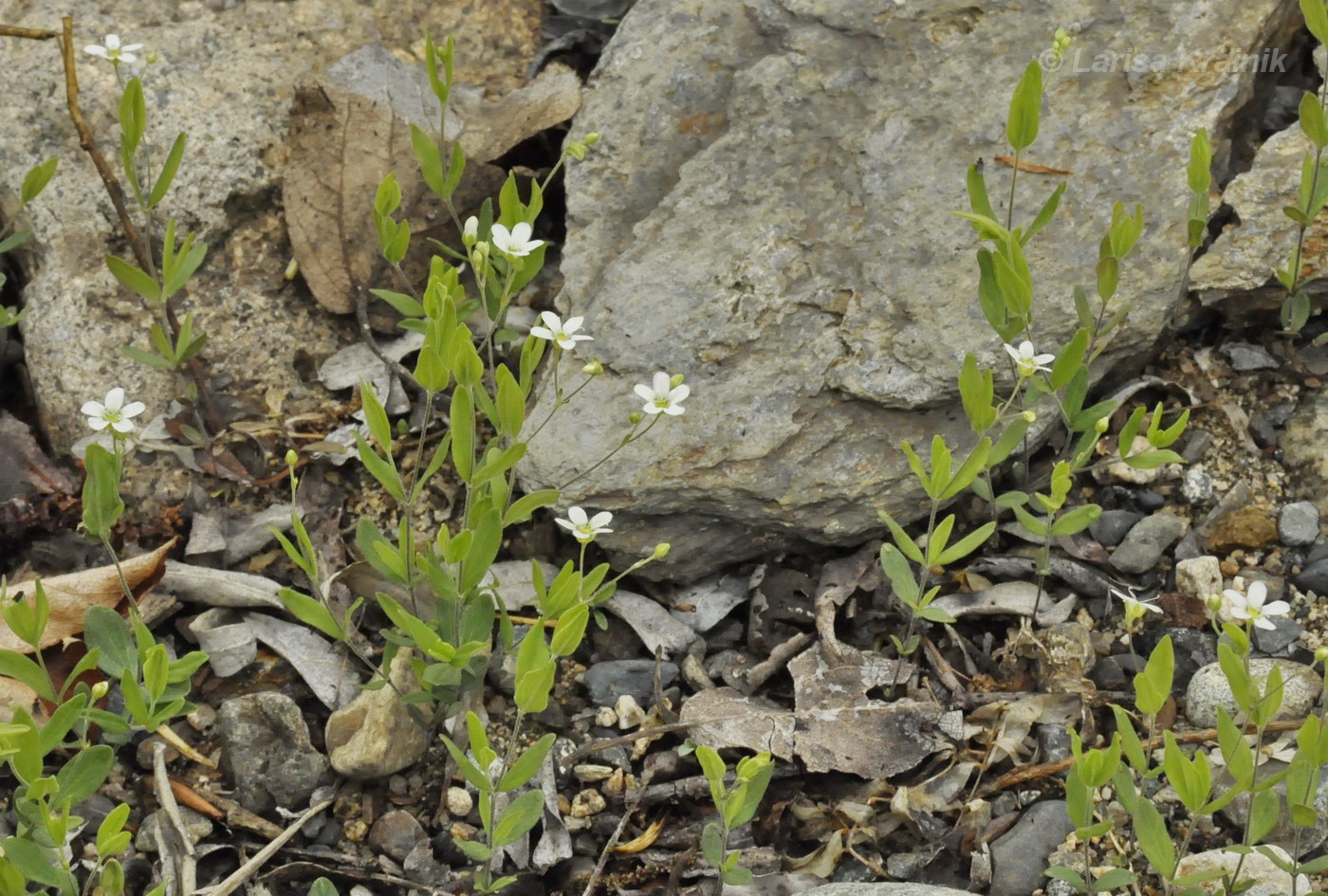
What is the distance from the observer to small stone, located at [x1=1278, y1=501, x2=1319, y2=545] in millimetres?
3535

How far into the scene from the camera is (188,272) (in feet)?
12.5

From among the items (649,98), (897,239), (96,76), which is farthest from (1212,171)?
(96,76)

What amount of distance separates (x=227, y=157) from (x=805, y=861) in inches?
119

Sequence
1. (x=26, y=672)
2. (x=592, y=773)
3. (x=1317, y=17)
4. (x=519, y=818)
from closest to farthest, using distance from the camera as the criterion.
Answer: (x=519, y=818)
(x=26, y=672)
(x=592, y=773)
(x=1317, y=17)

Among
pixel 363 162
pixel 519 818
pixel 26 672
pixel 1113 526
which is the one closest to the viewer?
pixel 519 818

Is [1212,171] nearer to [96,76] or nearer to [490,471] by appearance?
[490,471]

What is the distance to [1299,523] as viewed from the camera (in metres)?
3.55

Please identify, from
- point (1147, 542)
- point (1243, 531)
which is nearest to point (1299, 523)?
point (1243, 531)

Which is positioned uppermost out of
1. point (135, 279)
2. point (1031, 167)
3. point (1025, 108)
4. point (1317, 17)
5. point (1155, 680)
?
point (1317, 17)

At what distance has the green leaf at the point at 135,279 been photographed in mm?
3645

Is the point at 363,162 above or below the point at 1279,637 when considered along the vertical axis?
above

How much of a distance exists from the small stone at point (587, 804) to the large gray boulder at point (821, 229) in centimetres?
72

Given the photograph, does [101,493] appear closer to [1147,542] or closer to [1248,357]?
[1147,542]

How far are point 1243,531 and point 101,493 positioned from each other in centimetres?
308
